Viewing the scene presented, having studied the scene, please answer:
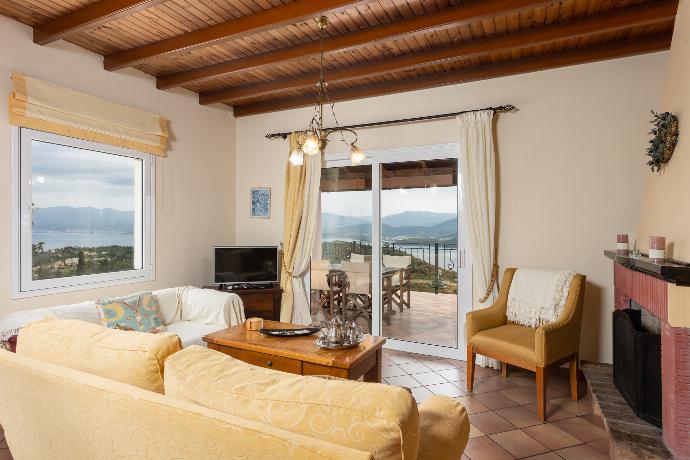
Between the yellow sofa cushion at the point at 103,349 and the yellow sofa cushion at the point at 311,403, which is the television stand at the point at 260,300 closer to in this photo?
the yellow sofa cushion at the point at 103,349

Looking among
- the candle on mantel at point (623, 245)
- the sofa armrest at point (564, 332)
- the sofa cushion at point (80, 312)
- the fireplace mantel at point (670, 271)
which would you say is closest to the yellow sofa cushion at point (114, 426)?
the sofa cushion at point (80, 312)

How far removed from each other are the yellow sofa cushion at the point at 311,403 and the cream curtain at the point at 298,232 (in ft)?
11.2

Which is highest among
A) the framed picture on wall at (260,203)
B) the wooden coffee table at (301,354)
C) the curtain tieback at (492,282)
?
the framed picture on wall at (260,203)

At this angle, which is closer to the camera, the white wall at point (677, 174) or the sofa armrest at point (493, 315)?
the white wall at point (677, 174)

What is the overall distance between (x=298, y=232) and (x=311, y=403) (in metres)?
3.73

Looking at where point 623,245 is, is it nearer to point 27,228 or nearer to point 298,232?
point 298,232

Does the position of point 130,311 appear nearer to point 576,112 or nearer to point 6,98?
point 6,98

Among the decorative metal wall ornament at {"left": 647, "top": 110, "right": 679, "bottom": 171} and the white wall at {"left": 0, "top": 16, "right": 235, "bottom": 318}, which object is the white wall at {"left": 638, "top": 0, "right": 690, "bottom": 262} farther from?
the white wall at {"left": 0, "top": 16, "right": 235, "bottom": 318}

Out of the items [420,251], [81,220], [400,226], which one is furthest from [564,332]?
[81,220]

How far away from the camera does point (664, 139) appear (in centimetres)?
250

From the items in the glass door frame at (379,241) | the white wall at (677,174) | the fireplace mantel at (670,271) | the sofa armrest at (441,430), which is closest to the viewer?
the sofa armrest at (441,430)

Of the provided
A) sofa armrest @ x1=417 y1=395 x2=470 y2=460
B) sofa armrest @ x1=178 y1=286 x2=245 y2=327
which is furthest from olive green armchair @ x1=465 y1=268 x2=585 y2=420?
sofa armrest @ x1=178 y1=286 x2=245 y2=327

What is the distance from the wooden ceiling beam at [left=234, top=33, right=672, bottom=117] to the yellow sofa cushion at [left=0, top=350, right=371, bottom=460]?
3.65 m

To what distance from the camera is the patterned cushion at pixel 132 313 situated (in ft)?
10.0
